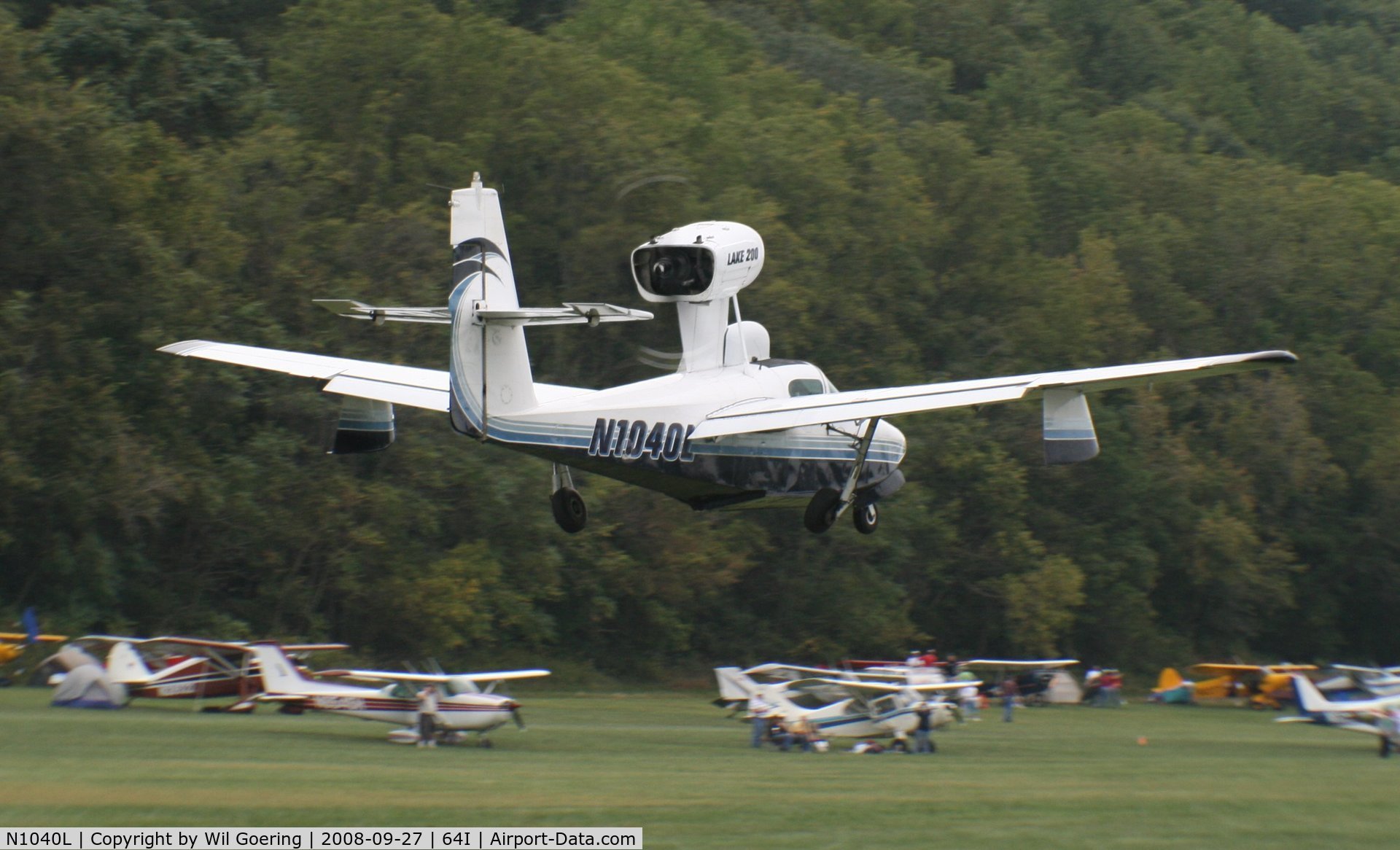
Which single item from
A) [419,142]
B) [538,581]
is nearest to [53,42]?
[419,142]

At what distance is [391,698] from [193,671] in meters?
6.09

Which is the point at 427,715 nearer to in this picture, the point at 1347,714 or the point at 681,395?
the point at 681,395

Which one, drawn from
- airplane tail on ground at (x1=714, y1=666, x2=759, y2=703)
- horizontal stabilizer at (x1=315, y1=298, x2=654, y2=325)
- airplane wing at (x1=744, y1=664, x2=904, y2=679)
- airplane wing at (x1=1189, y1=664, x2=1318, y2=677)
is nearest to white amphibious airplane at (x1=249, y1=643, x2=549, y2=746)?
airplane tail on ground at (x1=714, y1=666, x2=759, y2=703)

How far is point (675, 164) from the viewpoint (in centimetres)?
6028

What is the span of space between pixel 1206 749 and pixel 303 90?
37309 millimetres

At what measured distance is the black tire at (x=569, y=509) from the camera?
25094mm

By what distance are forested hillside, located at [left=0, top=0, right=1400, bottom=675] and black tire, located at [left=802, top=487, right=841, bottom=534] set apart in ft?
17.0

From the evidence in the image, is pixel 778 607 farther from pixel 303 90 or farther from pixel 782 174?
pixel 303 90

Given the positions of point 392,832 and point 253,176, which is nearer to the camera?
point 392,832

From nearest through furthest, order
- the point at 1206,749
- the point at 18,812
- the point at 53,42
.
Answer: the point at 18,812
the point at 1206,749
the point at 53,42

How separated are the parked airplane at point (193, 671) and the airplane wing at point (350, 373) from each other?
14.6m

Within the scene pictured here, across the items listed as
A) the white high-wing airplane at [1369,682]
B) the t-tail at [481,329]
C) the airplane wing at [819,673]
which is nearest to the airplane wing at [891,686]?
the airplane wing at [819,673]

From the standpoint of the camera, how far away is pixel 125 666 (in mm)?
39844
